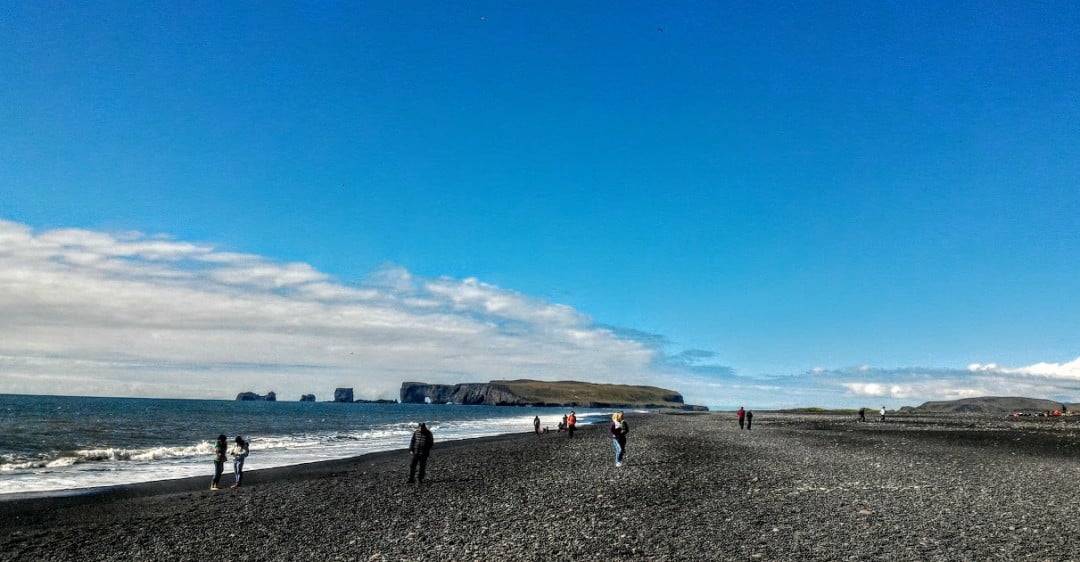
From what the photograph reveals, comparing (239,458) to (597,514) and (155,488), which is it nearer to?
(155,488)

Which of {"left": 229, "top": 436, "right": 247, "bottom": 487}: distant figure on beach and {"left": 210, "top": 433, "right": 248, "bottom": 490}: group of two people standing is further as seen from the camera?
{"left": 229, "top": 436, "right": 247, "bottom": 487}: distant figure on beach

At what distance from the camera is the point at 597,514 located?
1664cm

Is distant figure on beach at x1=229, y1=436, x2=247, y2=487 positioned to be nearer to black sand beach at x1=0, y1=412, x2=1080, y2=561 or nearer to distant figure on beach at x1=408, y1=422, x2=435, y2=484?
black sand beach at x1=0, y1=412, x2=1080, y2=561

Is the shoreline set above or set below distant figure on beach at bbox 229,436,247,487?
below

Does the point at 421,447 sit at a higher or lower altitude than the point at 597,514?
higher

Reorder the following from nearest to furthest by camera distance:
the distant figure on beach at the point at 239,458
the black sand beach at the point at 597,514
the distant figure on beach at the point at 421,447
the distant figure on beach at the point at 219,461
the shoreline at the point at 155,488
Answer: the black sand beach at the point at 597,514
the shoreline at the point at 155,488
the distant figure on beach at the point at 219,461
the distant figure on beach at the point at 421,447
the distant figure on beach at the point at 239,458

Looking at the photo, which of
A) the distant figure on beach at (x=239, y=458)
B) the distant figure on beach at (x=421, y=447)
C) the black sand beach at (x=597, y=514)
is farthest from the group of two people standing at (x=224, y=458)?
the distant figure on beach at (x=421, y=447)

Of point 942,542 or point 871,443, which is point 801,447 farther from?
point 942,542

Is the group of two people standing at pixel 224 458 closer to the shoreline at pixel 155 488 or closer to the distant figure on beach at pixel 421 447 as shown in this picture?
the shoreline at pixel 155 488

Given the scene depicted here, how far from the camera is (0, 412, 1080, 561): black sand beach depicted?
13195 mm

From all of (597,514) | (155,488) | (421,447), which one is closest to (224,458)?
(155,488)

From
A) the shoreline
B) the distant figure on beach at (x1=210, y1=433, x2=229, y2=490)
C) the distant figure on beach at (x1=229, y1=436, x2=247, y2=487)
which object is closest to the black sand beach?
the shoreline

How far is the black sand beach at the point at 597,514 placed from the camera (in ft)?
43.3

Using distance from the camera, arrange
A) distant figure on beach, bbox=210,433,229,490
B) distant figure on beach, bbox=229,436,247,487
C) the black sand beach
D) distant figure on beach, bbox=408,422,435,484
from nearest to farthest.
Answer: the black sand beach → distant figure on beach, bbox=210,433,229,490 → distant figure on beach, bbox=408,422,435,484 → distant figure on beach, bbox=229,436,247,487
